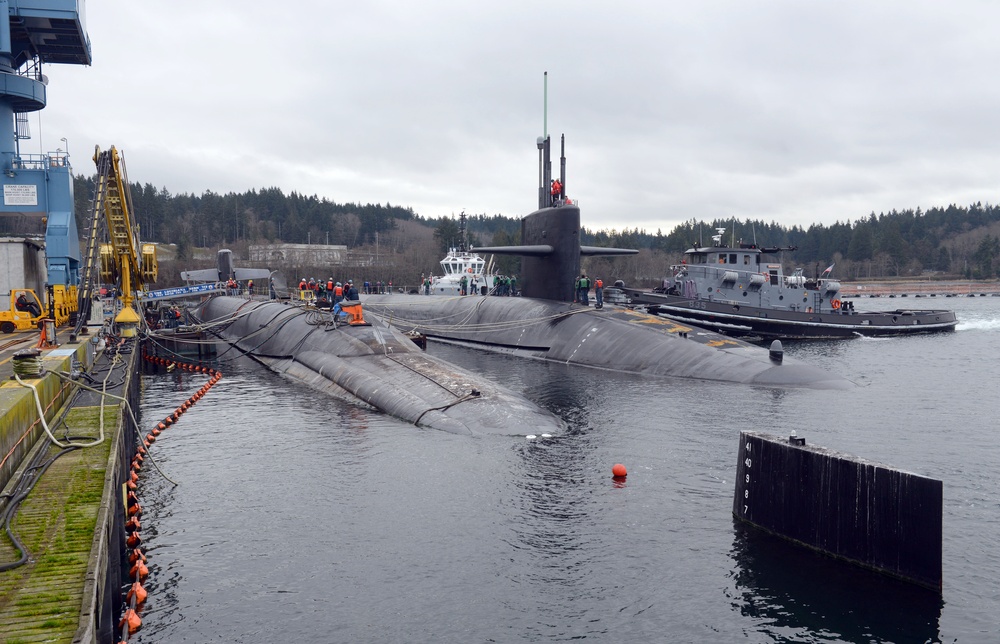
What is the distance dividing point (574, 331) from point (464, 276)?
807 inches

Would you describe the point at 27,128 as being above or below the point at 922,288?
above

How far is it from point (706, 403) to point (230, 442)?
11.5 metres

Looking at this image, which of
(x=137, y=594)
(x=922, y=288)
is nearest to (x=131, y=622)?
(x=137, y=594)

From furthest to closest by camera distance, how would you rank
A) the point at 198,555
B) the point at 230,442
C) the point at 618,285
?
the point at 618,285
the point at 230,442
the point at 198,555

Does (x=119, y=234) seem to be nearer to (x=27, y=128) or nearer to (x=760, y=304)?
(x=27, y=128)

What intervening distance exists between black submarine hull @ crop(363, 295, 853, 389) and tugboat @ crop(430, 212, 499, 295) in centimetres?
923

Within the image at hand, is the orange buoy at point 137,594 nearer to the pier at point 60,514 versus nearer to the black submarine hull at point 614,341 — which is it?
the pier at point 60,514

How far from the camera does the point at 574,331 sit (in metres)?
28.3

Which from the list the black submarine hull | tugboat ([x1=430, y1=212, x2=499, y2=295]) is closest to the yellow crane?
the black submarine hull

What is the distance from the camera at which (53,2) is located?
113ft

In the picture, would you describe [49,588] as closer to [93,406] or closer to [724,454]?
[93,406]

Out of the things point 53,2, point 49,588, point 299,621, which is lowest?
point 299,621

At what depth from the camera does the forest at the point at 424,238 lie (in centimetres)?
10444

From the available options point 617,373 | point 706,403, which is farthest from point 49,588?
point 617,373
